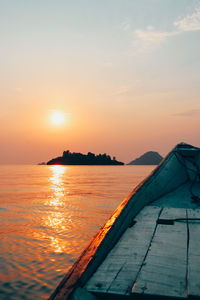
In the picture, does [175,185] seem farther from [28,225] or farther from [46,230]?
[28,225]

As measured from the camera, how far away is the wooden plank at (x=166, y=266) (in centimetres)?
219

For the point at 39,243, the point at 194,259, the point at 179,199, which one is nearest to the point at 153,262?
the point at 194,259

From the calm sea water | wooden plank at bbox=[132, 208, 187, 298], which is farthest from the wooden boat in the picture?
the calm sea water

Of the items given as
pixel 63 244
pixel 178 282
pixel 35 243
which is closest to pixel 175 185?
pixel 63 244

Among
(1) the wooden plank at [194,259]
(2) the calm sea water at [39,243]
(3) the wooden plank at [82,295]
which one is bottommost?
(2) the calm sea water at [39,243]

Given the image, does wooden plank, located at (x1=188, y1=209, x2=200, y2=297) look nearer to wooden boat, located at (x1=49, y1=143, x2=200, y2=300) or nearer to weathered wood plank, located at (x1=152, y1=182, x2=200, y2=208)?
wooden boat, located at (x1=49, y1=143, x2=200, y2=300)

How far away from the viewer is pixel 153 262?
2.73 metres

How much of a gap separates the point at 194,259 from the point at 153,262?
0.46 m

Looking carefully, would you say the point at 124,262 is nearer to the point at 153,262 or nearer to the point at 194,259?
the point at 153,262

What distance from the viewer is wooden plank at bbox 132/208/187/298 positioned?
7.20 feet

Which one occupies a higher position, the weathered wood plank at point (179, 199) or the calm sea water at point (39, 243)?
the weathered wood plank at point (179, 199)

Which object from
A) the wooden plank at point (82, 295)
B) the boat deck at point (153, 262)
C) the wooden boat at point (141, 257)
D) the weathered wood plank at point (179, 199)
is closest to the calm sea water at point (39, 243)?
the wooden boat at point (141, 257)

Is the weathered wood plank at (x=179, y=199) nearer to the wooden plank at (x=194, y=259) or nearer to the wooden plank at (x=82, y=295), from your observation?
the wooden plank at (x=194, y=259)

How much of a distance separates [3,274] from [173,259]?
9.59 ft
